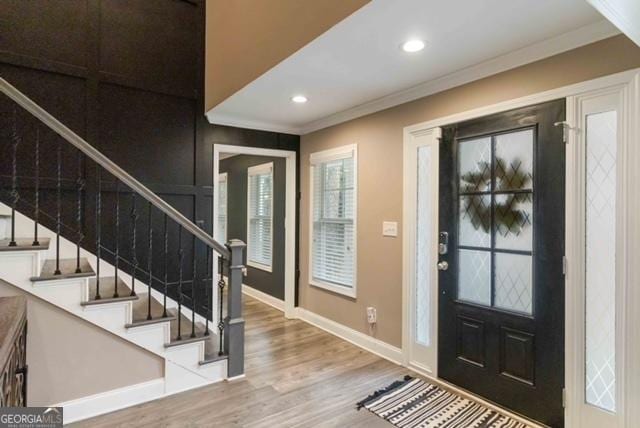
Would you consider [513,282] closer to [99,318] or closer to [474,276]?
[474,276]

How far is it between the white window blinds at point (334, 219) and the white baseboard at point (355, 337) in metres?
0.40

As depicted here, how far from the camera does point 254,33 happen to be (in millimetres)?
2824

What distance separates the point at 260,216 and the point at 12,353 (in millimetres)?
4266

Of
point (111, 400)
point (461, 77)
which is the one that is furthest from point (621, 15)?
point (111, 400)

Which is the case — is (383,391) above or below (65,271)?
below

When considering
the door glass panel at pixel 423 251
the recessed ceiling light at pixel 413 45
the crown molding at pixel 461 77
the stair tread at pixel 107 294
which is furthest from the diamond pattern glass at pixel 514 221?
the stair tread at pixel 107 294

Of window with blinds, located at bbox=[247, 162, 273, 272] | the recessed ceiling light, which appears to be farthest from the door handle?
window with blinds, located at bbox=[247, 162, 273, 272]

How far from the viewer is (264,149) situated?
168 inches

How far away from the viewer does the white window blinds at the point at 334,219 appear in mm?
3829

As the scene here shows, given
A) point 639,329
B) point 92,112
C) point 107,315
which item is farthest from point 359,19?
point 92,112

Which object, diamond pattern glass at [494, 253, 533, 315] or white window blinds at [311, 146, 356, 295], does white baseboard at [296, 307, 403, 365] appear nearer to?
white window blinds at [311, 146, 356, 295]

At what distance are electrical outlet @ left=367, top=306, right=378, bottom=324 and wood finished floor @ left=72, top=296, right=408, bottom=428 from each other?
0.31 metres

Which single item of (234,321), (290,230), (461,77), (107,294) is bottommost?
(234,321)

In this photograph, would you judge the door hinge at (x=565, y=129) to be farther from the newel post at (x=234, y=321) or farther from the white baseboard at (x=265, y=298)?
the white baseboard at (x=265, y=298)
